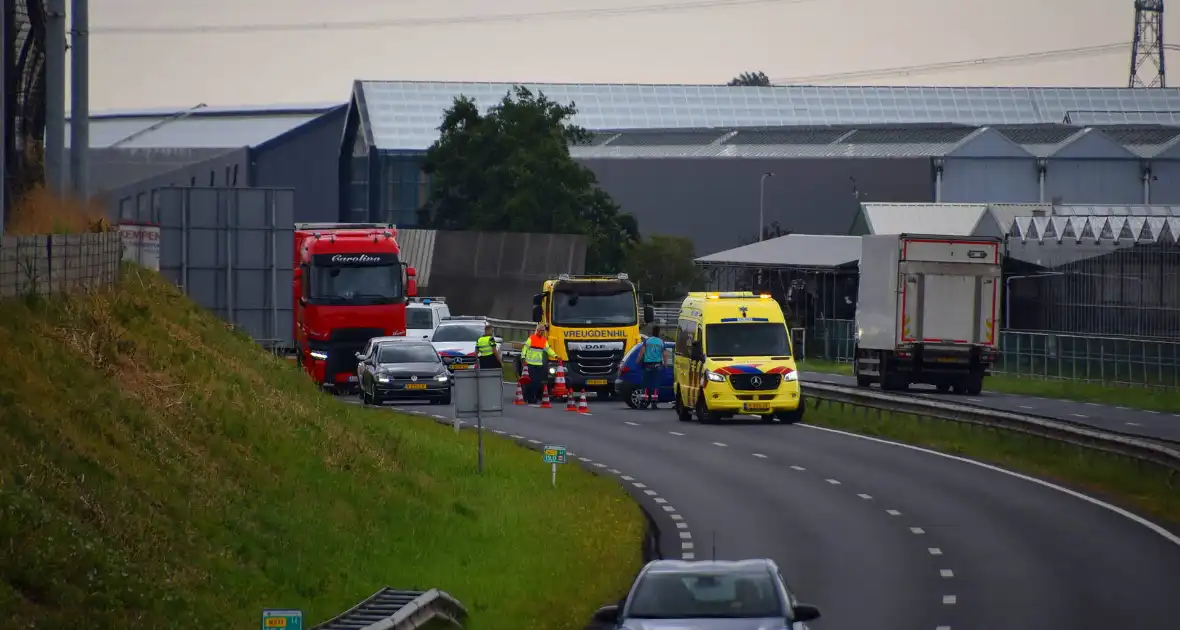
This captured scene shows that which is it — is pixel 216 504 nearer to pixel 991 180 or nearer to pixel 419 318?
pixel 419 318

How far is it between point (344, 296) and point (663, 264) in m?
61.0

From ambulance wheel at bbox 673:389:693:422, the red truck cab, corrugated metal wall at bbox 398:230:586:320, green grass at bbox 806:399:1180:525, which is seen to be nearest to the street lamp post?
corrugated metal wall at bbox 398:230:586:320

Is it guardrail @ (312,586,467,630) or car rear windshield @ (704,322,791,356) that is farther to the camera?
car rear windshield @ (704,322,791,356)

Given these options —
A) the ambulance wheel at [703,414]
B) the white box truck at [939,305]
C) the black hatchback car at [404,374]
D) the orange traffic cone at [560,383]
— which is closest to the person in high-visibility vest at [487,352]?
the orange traffic cone at [560,383]

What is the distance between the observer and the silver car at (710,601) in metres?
13.5

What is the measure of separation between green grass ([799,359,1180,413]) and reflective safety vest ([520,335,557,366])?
46.3 feet

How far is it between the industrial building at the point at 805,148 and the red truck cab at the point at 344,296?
2303 inches

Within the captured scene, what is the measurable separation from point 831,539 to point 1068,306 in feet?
146

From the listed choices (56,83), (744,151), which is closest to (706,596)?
(56,83)

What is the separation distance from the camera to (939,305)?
46969 mm

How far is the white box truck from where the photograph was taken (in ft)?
153

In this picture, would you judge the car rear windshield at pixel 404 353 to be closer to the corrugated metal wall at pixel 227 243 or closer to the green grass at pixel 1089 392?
the corrugated metal wall at pixel 227 243

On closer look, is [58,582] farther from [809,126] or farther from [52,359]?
[809,126]

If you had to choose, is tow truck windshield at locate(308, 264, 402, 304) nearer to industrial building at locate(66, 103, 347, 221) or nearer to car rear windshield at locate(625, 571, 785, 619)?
car rear windshield at locate(625, 571, 785, 619)
